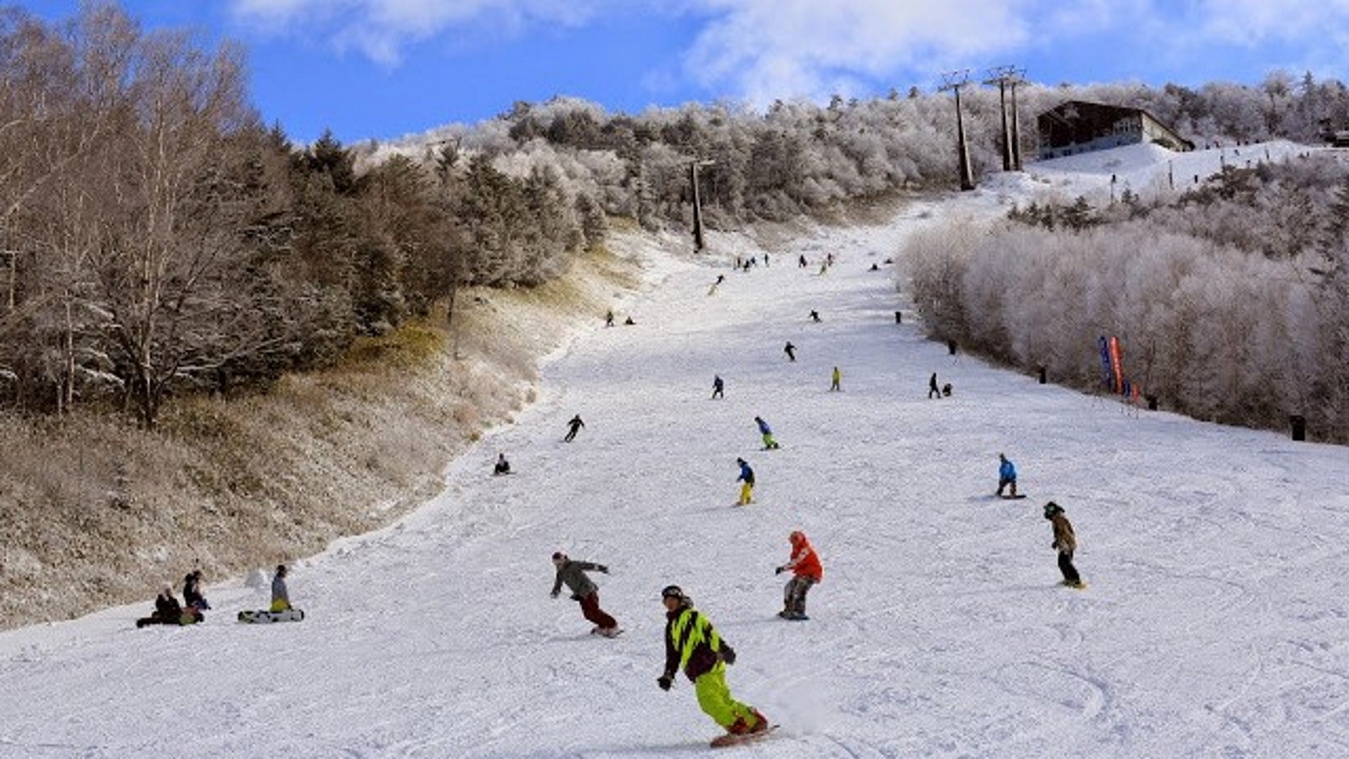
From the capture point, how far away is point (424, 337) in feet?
142

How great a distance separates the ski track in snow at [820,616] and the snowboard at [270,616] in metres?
0.32

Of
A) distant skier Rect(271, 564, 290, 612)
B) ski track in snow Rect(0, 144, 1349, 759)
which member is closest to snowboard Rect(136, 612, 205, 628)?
ski track in snow Rect(0, 144, 1349, 759)

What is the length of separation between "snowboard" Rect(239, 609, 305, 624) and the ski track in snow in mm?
319

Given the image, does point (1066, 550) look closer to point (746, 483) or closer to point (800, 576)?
point (800, 576)

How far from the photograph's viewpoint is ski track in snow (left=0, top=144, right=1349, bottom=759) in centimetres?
1042

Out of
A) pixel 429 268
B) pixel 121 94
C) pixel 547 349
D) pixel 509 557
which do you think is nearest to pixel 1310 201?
pixel 547 349

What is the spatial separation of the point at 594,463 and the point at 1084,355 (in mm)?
23092

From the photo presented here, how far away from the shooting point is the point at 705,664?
9719mm

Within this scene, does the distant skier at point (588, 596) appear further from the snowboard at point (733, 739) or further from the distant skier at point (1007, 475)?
the distant skier at point (1007, 475)

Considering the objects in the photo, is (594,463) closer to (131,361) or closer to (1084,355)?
(131,361)

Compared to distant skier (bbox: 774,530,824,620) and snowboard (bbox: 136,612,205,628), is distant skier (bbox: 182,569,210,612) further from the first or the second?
distant skier (bbox: 774,530,824,620)

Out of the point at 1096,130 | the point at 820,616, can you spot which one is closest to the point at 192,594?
the point at 820,616

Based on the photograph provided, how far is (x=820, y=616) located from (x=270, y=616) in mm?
9774

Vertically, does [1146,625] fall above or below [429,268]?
below
